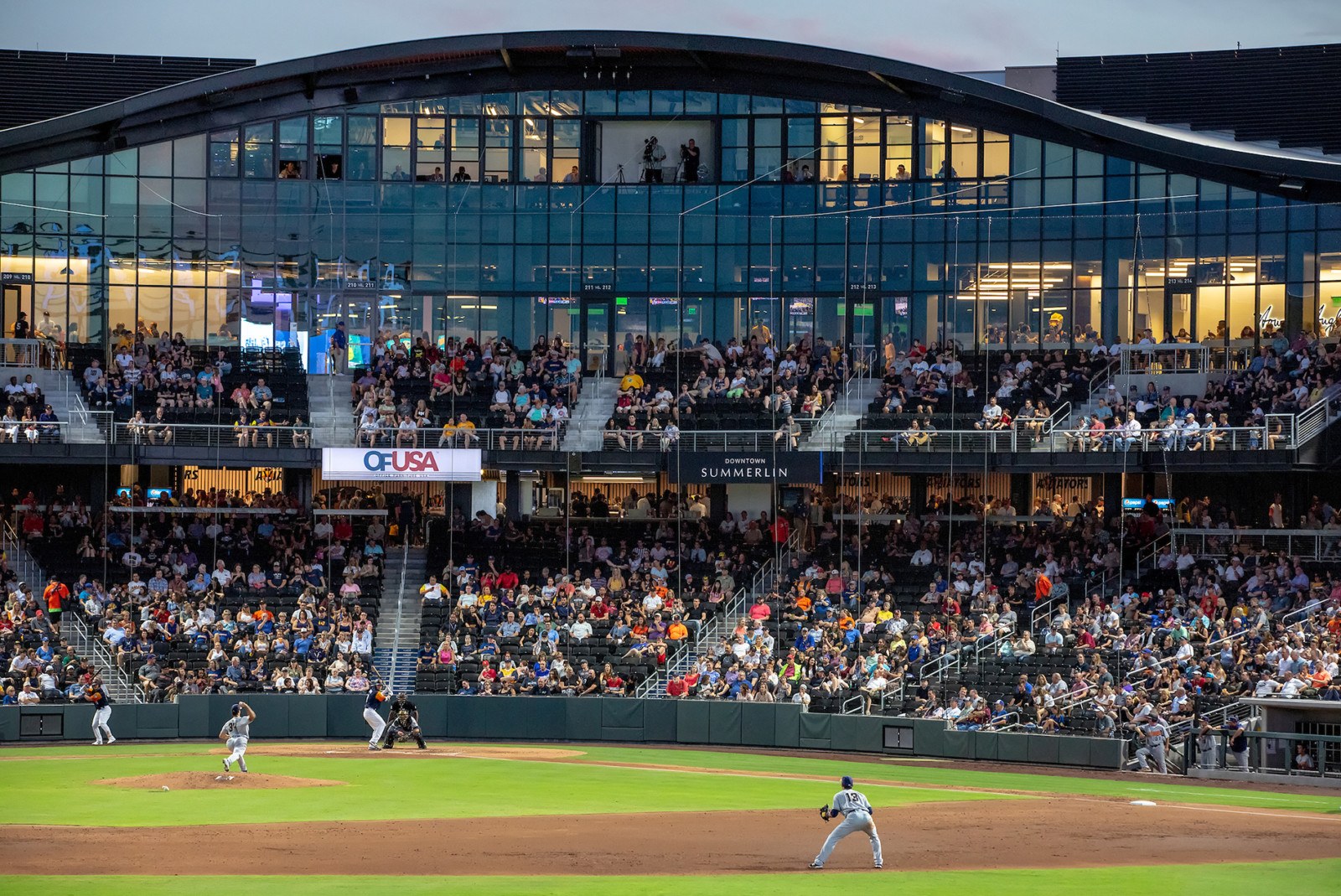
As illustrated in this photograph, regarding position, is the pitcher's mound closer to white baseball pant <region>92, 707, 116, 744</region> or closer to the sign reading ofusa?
white baseball pant <region>92, 707, 116, 744</region>

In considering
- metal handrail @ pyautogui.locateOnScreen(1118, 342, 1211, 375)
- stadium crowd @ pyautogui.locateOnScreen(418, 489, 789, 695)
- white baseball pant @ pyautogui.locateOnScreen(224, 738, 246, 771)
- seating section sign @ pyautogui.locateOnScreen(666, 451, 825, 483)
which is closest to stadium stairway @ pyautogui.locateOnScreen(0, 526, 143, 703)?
stadium crowd @ pyautogui.locateOnScreen(418, 489, 789, 695)

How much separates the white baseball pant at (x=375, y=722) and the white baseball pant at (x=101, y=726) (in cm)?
611

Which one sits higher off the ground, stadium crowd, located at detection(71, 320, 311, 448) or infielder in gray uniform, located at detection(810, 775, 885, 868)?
stadium crowd, located at detection(71, 320, 311, 448)

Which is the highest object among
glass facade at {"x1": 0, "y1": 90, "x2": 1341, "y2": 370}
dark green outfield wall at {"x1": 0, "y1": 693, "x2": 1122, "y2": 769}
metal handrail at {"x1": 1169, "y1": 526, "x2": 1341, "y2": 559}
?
glass facade at {"x1": 0, "y1": 90, "x2": 1341, "y2": 370}

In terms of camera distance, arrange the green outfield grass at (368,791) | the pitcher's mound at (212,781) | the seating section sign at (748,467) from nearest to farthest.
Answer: the green outfield grass at (368,791) < the pitcher's mound at (212,781) < the seating section sign at (748,467)

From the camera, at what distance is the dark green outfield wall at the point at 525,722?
38.4m

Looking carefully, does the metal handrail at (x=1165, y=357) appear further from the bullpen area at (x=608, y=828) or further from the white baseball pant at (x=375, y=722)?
the white baseball pant at (x=375, y=722)

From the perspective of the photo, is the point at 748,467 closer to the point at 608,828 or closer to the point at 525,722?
the point at 525,722

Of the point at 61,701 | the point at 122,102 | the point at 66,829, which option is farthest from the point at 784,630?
the point at 122,102

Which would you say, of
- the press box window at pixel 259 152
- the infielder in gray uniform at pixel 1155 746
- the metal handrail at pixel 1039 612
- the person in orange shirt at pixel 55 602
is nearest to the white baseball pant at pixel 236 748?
the person in orange shirt at pixel 55 602

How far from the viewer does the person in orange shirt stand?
43.7 metres

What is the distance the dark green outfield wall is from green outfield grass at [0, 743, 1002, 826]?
237 centimetres

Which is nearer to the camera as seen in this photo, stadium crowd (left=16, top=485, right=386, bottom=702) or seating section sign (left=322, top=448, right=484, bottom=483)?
stadium crowd (left=16, top=485, right=386, bottom=702)

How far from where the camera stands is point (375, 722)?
120ft
